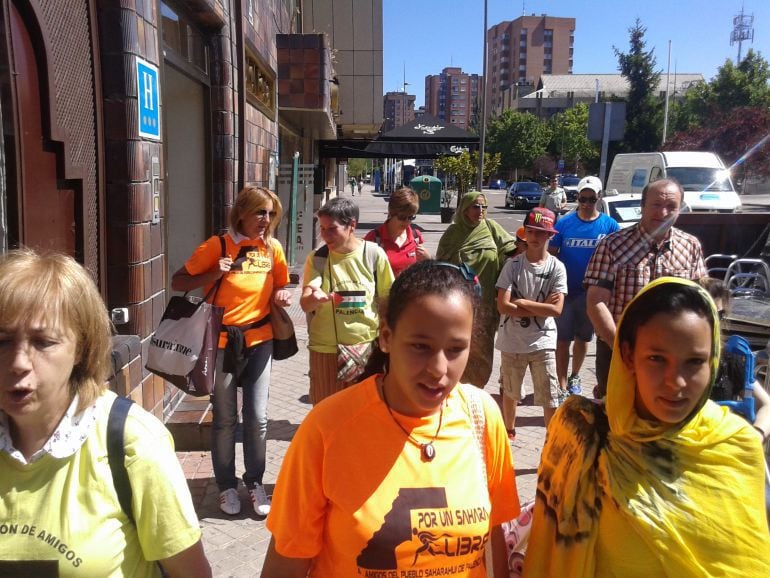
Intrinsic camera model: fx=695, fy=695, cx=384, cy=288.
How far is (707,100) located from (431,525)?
4534cm

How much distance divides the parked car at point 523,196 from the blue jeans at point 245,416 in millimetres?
36840

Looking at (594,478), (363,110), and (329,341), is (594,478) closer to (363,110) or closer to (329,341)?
(329,341)

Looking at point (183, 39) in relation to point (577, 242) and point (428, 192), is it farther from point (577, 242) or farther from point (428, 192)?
point (428, 192)

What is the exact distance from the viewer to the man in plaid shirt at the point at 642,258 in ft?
13.0

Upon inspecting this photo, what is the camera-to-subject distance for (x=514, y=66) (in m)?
146

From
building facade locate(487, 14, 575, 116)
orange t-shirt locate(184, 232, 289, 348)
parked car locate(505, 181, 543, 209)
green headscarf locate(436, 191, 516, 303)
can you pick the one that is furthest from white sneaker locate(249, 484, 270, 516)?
building facade locate(487, 14, 575, 116)

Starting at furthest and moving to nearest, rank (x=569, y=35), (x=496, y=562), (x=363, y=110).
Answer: (x=569, y=35), (x=363, y=110), (x=496, y=562)

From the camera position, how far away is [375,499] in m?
1.63

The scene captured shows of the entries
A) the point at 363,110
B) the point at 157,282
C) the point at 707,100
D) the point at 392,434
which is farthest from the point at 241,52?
the point at 707,100

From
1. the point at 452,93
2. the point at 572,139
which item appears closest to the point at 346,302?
the point at 572,139

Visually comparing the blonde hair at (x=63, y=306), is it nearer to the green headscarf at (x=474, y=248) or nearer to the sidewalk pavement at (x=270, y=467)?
the sidewalk pavement at (x=270, y=467)

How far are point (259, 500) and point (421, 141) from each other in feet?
54.4

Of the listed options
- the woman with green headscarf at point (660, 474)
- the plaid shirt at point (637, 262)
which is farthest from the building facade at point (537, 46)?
the woman with green headscarf at point (660, 474)

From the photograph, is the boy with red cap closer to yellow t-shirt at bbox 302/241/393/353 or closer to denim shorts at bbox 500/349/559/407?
denim shorts at bbox 500/349/559/407
